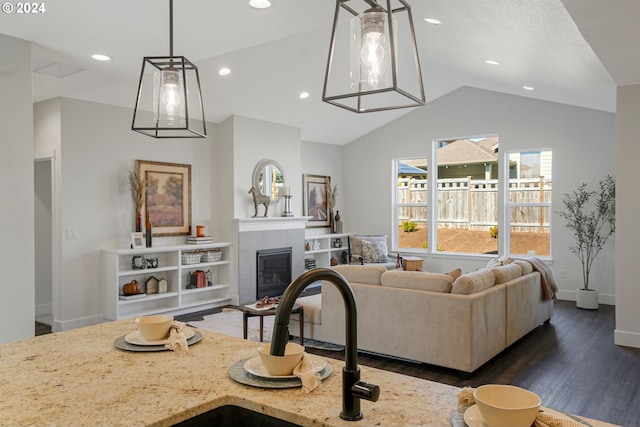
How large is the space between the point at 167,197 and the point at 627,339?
18.6ft

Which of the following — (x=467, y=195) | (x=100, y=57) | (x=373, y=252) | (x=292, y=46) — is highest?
(x=292, y=46)

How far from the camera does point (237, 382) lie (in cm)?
142

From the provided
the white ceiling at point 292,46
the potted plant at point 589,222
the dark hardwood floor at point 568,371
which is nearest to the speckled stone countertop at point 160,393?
the white ceiling at point 292,46

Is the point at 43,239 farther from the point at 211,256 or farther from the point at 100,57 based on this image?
the point at 100,57

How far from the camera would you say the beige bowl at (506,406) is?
40.0 inches

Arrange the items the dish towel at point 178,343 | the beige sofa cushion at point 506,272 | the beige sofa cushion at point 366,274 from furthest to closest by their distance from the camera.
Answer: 1. the beige sofa cushion at point 506,272
2. the beige sofa cushion at point 366,274
3. the dish towel at point 178,343

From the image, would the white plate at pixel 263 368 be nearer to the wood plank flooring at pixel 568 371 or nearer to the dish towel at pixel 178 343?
the dish towel at pixel 178 343

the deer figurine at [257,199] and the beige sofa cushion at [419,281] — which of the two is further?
the deer figurine at [257,199]

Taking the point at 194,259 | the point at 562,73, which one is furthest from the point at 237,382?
the point at 194,259

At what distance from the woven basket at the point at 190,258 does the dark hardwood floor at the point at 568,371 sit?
256cm

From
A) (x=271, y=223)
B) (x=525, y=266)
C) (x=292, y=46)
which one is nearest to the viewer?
(x=525, y=266)

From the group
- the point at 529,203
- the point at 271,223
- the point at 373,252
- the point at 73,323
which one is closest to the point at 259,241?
the point at 271,223

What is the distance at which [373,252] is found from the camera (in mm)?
8500

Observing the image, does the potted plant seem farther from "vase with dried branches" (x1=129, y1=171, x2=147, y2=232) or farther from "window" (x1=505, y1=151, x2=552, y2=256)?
"vase with dried branches" (x1=129, y1=171, x2=147, y2=232)
